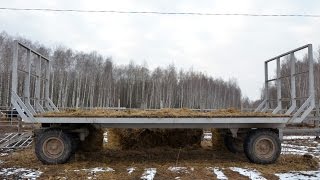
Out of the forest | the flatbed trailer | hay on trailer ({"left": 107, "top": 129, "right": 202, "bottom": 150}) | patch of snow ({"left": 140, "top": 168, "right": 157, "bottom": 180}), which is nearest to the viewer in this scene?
patch of snow ({"left": 140, "top": 168, "right": 157, "bottom": 180})

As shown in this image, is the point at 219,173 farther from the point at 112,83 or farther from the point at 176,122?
the point at 112,83

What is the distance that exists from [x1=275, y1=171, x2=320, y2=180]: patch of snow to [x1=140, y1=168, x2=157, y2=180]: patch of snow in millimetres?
2722

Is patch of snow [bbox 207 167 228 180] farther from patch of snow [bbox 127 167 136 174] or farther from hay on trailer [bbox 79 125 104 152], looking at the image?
hay on trailer [bbox 79 125 104 152]

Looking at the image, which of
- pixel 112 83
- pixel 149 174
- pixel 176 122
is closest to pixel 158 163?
pixel 176 122

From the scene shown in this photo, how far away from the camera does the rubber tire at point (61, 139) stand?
32.9 ft

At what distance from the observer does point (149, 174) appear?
8859mm

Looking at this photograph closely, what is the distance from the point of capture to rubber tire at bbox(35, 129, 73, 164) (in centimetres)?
1002

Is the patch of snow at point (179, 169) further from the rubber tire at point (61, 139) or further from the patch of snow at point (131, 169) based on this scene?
the rubber tire at point (61, 139)

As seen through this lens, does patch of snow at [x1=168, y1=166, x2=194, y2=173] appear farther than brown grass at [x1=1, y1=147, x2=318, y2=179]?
Yes

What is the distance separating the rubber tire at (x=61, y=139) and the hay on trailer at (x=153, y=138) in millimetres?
2442

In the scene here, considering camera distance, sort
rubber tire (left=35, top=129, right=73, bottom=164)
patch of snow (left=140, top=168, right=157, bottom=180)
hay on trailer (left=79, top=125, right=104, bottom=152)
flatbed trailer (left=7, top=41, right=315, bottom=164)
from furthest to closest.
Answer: hay on trailer (left=79, top=125, right=104, bottom=152) → rubber tire (left=35, top=129, right=73, bottom=164) → flatbed trailer (left=7, top=41, right=315, bottom=164) → patch of snow (left=140, top=168, right=157, bottom=180)

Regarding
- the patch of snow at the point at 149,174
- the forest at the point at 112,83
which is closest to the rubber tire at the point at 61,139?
the patch of snow at the point at 149,174

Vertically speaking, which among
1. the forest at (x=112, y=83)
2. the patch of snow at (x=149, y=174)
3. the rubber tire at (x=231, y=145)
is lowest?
the patch of snow at (x=149, y=174)

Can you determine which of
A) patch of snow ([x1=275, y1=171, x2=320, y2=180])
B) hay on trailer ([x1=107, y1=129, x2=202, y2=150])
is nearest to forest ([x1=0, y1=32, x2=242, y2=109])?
hay on trailer ([x1=107, y1=129, x2=202, y2=150])
